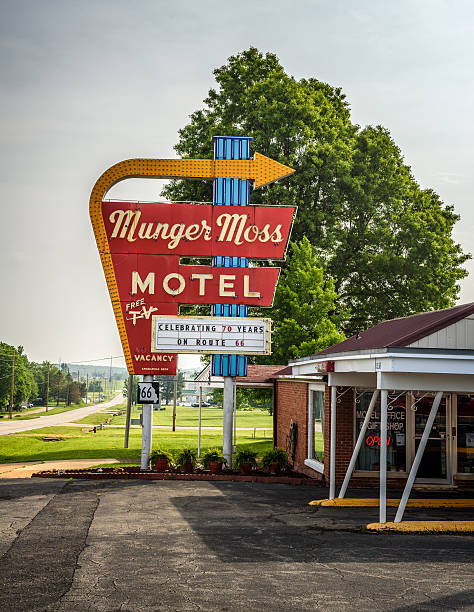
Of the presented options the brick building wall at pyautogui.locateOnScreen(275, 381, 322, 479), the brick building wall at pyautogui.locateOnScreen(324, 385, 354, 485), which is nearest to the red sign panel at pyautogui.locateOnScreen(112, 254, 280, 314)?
the brick building wall at pyautogui.locateOnScreen(275, 381, 322, 479)

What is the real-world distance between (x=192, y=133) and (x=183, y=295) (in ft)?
85.0

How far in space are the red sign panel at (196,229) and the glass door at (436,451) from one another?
279 inches

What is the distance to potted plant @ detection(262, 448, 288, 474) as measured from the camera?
73.4 feet

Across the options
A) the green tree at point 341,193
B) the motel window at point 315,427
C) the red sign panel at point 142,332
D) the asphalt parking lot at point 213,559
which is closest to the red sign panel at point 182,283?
the red sign panel at point 142,332

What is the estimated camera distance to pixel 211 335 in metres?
22.9

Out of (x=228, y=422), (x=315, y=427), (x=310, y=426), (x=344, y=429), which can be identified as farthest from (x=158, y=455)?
(x=344, y=429)

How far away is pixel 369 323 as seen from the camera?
46.7 metres

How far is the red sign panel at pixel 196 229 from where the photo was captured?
22828mm

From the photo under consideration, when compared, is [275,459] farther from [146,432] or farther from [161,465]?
[146,432]

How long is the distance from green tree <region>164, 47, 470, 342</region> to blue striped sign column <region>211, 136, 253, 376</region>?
59.1 ft

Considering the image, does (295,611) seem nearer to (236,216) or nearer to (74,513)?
(74,513)

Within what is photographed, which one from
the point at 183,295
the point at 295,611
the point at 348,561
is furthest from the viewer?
the point at 183,295

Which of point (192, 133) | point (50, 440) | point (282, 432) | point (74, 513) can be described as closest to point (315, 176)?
point (192, 133)

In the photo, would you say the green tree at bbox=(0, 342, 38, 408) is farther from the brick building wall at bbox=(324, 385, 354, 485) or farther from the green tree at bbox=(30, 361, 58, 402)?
the brick building wall at bbox=(324, 385, 354, 485)
